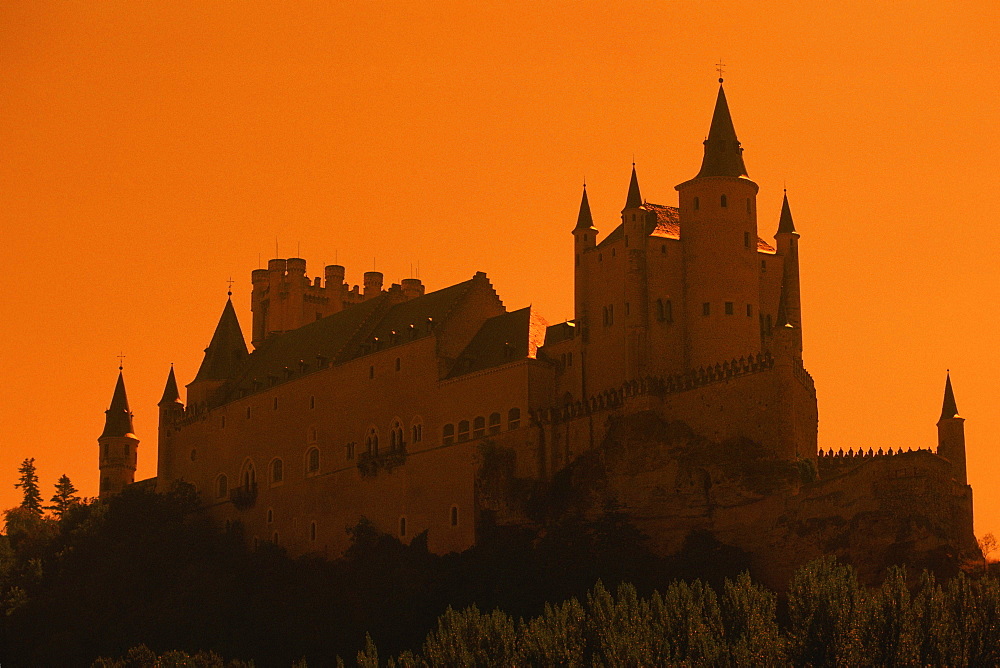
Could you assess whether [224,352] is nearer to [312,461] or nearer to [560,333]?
[312,461]

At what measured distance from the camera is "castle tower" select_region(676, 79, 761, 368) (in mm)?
87500

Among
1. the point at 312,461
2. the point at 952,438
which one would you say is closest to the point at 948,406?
the point at 952,438

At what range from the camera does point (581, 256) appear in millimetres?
92562

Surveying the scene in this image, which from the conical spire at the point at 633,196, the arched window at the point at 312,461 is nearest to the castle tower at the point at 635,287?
→ the conical spire at the point at 633,196

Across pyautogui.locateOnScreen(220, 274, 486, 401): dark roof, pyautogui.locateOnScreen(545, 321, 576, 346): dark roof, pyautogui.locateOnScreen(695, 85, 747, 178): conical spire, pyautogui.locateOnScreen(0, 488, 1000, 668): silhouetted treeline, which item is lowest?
pyautogui.locateOnScreen(0, 488, 1000, 668): silhouetted treeline

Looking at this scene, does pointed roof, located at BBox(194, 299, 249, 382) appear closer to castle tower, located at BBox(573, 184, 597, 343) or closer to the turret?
the turret

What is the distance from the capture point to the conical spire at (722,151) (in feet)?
293

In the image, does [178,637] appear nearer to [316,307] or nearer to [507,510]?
[507,510]

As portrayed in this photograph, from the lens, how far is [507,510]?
8925 centimetres

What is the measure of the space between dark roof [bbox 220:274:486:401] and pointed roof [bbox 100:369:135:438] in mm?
14726

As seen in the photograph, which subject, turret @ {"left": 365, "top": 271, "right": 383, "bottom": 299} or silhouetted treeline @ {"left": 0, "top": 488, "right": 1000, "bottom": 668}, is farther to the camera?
turret @ {"left": 365, "top": 271, "right": 383, "bottom": 299}

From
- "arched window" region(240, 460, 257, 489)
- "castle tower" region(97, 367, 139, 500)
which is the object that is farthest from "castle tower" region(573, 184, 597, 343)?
"castle tower" region(97, 367, 139, 500)

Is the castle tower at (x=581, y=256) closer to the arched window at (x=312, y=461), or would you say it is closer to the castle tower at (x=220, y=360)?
the arched window at (x=312, y=461)

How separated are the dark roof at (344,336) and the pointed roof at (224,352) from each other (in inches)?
30.6
